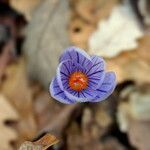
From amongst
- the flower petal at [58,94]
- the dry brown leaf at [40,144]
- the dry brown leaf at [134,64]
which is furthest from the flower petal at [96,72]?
the dry brown leaf at [134,64]

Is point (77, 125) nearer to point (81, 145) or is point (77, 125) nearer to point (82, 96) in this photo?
point (81, 145)

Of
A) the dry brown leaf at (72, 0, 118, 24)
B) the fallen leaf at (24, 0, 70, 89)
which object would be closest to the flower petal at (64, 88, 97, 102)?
the fallen leaf at (24, 0, 70, 89)

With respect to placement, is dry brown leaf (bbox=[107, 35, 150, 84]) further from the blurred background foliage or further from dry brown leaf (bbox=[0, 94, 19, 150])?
dry brown leaf (bbox=[0, 94, 19, 150])

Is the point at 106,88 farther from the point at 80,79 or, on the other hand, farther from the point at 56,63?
the point at 56,63

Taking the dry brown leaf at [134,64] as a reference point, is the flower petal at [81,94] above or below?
above

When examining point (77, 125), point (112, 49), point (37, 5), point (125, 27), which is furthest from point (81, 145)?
point (37, 5)

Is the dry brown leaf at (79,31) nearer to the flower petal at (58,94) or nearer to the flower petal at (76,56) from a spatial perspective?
the flower petal at (76,56)

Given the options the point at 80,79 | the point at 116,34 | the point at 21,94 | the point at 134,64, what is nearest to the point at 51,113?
the point at 21,94

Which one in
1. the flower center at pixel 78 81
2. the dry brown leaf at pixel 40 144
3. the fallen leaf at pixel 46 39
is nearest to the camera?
the dry brown leaf at pixel 40 144
